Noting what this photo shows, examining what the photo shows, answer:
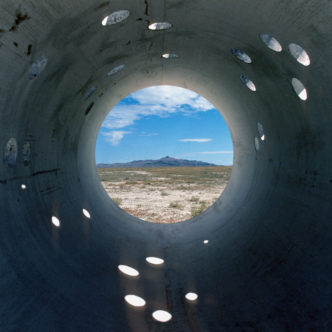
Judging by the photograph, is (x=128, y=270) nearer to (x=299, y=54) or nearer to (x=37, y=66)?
(x=37, y=66)

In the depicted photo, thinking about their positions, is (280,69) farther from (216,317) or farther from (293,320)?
(216,317)

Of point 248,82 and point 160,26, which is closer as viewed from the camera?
point 160,26

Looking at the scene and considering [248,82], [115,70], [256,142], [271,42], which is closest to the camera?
[271,42]

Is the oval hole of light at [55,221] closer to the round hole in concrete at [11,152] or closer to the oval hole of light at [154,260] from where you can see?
the round hole in concrete at [11,152]

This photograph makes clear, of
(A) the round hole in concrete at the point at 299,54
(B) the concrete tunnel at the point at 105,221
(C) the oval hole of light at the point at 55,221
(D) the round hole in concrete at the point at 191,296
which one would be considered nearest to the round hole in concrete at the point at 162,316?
(B) the concrete tunnel at the point at 105,221

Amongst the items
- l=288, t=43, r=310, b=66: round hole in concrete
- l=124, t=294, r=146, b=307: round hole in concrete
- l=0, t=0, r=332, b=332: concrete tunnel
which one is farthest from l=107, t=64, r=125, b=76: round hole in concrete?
l=124, t=294, r=146, b=307: round hole in concrete

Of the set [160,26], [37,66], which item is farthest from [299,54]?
[37,66]

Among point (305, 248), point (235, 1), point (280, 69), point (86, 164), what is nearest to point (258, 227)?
point (305, 248)
